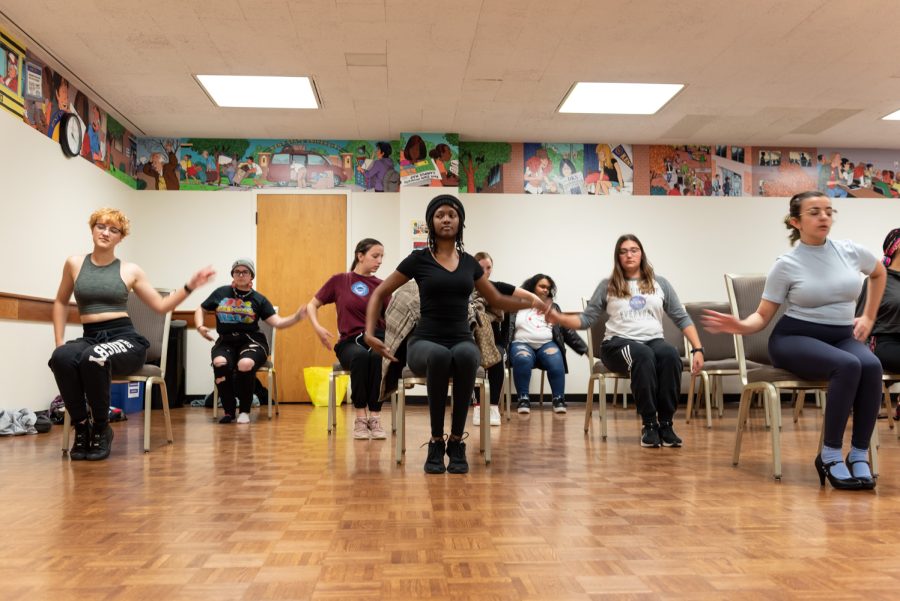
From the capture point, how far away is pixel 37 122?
599 cm

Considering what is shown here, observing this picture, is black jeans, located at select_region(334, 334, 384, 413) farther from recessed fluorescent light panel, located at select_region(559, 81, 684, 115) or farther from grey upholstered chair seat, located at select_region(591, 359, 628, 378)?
recessed fluorescent light panel, located at select_region(559, 81, 684, 115)

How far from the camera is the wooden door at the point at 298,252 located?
8.50m

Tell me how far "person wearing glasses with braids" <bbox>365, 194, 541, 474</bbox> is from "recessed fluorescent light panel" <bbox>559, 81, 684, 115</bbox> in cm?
372

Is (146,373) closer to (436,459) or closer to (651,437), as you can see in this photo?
(436,459)

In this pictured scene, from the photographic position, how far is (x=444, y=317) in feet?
11.4

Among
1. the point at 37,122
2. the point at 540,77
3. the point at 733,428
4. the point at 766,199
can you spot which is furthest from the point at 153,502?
the point at 766,199

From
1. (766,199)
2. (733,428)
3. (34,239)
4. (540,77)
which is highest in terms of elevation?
(540,77)

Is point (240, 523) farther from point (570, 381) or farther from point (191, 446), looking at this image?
point (570, 381)

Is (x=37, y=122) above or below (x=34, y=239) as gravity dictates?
above

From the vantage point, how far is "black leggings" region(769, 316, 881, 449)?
2.92 m

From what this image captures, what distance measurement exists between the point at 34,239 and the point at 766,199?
7.29 meters

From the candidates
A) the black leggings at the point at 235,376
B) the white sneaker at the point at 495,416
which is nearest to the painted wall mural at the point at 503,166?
the black leggings at the point at 235,376

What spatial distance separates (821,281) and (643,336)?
1382 millimetres

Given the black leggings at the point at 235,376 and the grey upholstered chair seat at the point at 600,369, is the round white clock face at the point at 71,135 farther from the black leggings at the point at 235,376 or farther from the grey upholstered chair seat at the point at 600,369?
the grey upholstered chair seat at the point at 600,369
